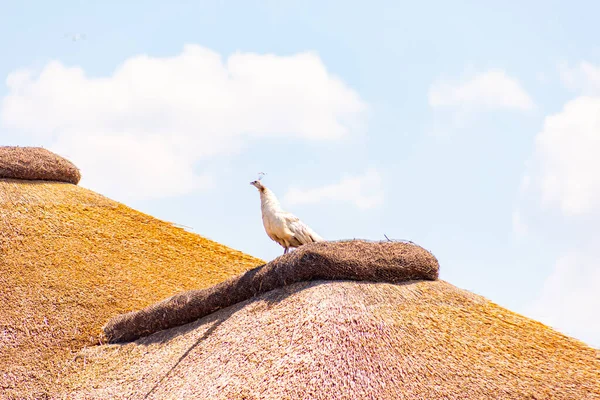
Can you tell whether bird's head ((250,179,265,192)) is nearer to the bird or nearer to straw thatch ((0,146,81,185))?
the bird

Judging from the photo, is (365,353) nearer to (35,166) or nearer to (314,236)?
(314,236)

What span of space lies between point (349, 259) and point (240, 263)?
18.4 ft

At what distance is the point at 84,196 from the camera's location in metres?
17.5

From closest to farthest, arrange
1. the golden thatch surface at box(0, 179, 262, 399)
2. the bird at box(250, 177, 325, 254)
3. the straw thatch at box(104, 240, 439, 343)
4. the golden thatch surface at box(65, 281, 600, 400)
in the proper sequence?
the golden thatch surface at box(65, 281, 600, 400) → the straw thatch at box(104, 240, 439, 343) → the bird at box(250, 177, 325, 254) → the golden thatch surface at box(0, 179, 262, 399)

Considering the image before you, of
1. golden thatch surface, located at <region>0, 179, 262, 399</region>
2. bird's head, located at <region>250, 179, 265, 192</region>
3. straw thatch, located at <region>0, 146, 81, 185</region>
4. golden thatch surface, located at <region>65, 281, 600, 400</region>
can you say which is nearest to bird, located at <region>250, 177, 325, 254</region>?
bird's head, located at <region>250, 179, 265, 192</region>

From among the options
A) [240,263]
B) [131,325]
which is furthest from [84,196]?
[131,325]

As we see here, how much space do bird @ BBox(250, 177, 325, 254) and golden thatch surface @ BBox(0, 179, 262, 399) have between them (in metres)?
3.67

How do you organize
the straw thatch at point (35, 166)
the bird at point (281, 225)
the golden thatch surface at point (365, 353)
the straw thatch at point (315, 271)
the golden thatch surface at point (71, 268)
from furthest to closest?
the straw thatch at point (35, 166) → the golden thatch surface at point (71, 268) → the bird at point (281, 225) → the straw thatch at point (315, 271) → the golden thatch surface at point (365, 353)

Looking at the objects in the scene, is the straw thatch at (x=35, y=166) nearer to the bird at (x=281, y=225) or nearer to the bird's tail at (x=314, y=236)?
the bird at (x=281, y=225)

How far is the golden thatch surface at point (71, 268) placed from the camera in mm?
13492

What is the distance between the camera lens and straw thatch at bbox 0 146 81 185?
1681cm

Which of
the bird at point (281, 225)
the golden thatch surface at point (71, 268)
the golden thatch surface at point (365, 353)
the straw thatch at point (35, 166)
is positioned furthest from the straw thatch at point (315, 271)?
the straw thatch at point (35, 166)

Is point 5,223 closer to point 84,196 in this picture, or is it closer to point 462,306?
point 84,196

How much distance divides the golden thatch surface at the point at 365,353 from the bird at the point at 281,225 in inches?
33.6
